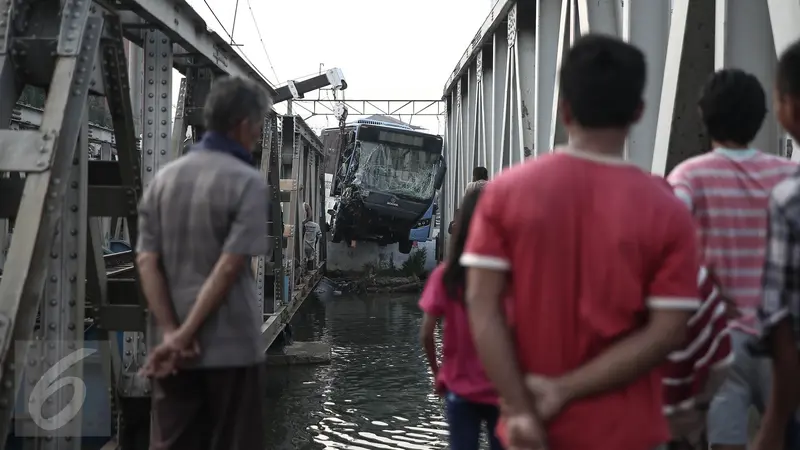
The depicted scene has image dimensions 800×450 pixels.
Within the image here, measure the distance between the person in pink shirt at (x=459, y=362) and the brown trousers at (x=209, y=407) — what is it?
73cm

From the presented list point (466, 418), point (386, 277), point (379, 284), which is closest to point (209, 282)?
point (466, 418)

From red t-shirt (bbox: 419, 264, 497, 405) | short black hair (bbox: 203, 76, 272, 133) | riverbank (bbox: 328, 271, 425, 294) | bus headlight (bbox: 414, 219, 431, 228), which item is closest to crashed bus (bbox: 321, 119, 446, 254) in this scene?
riverbank (bbox: 328, 271, 425, 294)

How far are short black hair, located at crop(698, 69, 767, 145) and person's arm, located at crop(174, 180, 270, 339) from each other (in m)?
1.47

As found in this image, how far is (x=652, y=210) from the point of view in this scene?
1891 millimetres

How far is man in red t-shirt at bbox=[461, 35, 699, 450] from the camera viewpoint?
188 cm

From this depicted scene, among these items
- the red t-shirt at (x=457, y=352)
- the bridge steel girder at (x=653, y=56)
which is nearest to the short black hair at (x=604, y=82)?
the red t-shirt at (x=457, y=352)

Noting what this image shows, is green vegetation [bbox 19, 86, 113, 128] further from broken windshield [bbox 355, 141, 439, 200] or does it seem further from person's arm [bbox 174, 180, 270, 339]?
person's arm [bbox 174, 180, 270, 339]

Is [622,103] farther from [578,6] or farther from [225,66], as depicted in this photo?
[225,66]

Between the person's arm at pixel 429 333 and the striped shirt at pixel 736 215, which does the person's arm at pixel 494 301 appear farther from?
the person's arm at pixel 429 333

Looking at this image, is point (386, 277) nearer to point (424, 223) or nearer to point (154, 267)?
point (424, 223)

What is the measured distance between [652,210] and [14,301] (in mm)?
2638

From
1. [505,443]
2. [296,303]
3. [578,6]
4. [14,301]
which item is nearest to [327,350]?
[296,303]

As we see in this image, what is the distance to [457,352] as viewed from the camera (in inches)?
129

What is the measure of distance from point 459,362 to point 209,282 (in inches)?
38.8
